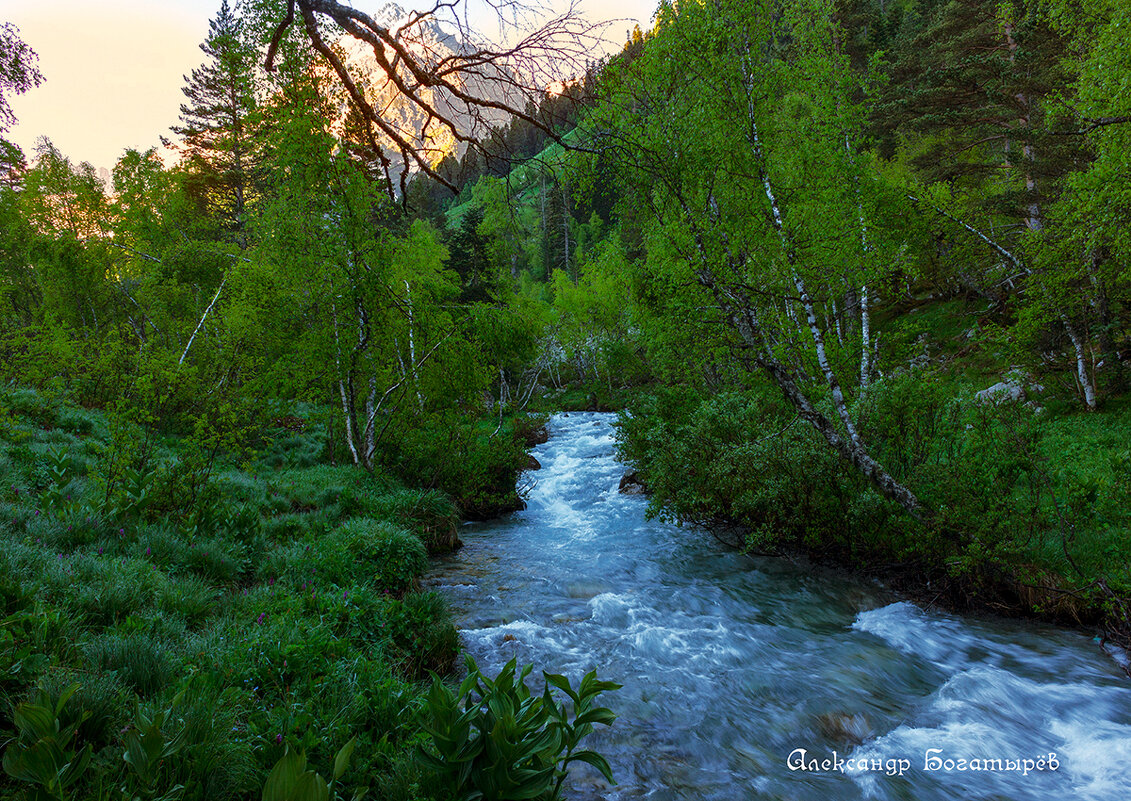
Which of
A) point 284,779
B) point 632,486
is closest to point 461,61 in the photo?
point 284,779

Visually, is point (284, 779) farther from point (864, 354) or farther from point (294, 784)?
point (864, 354)

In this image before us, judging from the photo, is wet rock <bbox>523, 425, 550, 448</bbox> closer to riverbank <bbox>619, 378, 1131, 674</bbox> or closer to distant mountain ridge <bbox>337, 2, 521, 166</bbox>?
riverbank <bbox>619, 378, 1131, 674</bbox>

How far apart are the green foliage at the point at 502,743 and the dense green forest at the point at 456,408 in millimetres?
23

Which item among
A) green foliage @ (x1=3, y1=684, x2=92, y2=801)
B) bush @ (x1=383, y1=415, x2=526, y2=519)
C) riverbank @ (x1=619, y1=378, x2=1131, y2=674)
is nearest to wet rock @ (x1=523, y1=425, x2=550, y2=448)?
bush @ (x1=383, y1=415, x2=526, y2=519)

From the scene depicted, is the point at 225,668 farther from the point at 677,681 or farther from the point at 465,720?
the point at 677,681

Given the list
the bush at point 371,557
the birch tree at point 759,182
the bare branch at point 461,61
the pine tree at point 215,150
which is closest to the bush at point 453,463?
the bush at point 371,557

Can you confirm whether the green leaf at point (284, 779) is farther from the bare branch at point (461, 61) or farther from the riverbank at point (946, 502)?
the riverbank at point (946, 502)

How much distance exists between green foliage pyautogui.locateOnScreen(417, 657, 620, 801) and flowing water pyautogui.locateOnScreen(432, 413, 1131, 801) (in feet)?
6.21

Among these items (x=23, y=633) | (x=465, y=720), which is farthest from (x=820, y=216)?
(x=23, y=633)

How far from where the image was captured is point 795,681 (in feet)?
18.6

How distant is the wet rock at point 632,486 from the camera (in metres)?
15.1

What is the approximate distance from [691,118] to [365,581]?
8735 mm

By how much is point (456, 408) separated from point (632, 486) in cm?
600

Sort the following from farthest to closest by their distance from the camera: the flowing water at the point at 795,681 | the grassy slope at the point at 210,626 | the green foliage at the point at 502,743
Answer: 1. the flowing water at the point at 795,681
2. the grassy slope at the point at 210,626
3. the green foliage at the point at 502,743
